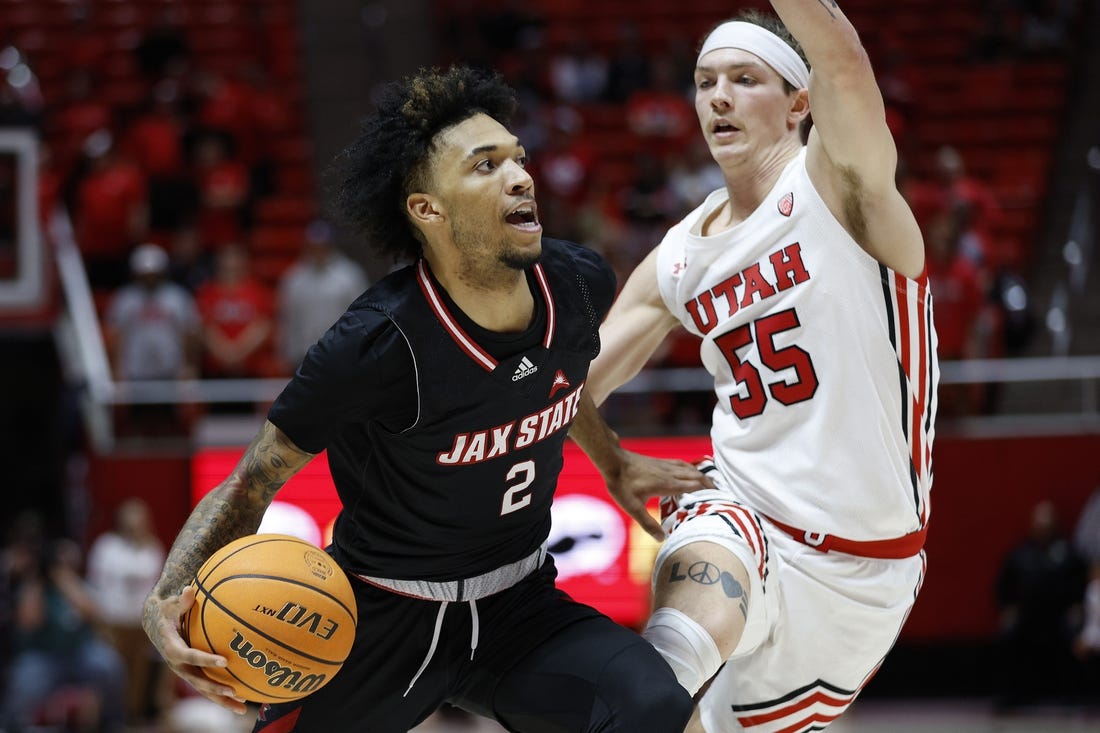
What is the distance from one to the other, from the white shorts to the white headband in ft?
4.46

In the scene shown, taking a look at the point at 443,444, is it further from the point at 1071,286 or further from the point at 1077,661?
the point at 1071,286

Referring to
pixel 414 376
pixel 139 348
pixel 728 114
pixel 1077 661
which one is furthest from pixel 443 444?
pixel 1077 661

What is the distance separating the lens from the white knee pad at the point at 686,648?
4.44 m

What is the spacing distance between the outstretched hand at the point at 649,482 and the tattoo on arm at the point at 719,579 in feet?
1.40

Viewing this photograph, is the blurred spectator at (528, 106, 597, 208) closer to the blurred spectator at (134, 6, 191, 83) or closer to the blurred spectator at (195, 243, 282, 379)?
the blurred spectator at (195, 243, 282, 379)

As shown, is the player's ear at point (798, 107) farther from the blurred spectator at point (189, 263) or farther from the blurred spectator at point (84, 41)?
the blurred spectator at point (84, 41)

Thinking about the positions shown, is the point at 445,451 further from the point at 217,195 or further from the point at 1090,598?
the point at 217,195

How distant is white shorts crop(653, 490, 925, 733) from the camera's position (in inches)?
187

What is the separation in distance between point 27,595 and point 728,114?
694cm

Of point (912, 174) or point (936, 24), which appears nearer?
point (912, 174)

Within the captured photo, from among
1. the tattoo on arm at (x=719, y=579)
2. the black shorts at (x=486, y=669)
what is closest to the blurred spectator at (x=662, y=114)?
the tattoo on arm at (x=719, y=579)

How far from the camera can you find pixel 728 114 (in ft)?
16.0

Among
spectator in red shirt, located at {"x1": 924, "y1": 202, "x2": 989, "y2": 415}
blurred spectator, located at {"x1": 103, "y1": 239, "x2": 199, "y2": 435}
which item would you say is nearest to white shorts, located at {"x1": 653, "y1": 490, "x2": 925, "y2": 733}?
spectator in red shirt, located at {"x1": 924, "y1": 202, "x2": 989, "y2": 415}

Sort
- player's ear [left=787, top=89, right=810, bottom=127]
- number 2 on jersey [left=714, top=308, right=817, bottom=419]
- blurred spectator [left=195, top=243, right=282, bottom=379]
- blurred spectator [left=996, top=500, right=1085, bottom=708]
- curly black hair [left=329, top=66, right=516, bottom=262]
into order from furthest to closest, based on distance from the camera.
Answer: blurred spectator [left=195, top=243, right=282, bottom=379] → blurred spectator [left=996, top=500, right=1085, bottom=708] → player's ear [left=787, top=89, right=810, bottom=127] → number 2 on jersey [left=714, top=308, right=817, bottom=419] → curly black hair [left=329, top=66, right=516, bottom=262]
